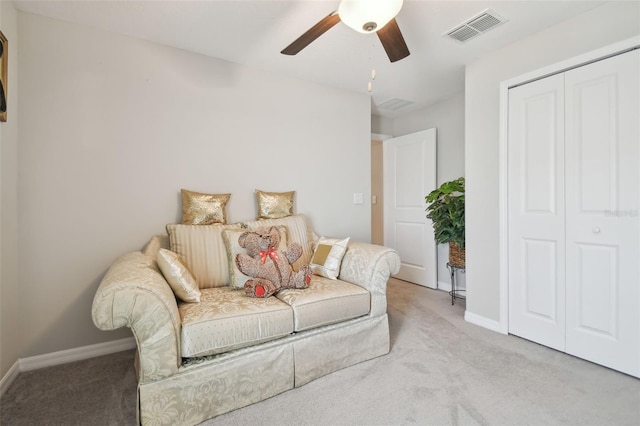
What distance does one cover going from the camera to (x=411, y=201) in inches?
153

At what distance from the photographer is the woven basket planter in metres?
3.04

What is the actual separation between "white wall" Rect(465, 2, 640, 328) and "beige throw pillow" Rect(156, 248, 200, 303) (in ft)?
7.52

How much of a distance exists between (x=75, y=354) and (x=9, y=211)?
103 centimetres

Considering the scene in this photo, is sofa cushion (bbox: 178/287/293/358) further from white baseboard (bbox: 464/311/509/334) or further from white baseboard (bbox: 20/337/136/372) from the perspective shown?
white baseboard (bbox: 464/311/509/334)

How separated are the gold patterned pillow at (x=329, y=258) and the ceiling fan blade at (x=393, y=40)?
133 centimetres

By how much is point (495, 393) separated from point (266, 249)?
156 cm

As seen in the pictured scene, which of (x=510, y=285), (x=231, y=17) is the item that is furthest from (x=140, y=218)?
(x=510, y=285)

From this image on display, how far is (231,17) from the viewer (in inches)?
77.8

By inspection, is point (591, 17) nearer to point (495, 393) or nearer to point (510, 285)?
point (510, 285)

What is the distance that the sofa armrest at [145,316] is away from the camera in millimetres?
1243

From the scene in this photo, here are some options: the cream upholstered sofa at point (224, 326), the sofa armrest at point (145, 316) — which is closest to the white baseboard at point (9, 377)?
the cream upholstered sofa at point (224, 326)

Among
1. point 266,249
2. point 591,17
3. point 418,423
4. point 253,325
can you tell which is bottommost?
point 418,423

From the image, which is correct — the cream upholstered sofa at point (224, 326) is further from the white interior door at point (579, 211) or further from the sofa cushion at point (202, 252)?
the white interior door at point (579, 211)

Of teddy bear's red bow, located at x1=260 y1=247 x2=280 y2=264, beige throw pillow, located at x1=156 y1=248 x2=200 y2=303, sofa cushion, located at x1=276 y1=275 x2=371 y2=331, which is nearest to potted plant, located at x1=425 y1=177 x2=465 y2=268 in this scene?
sofa cushion, located at x1=276 y1=275 x2=371 y2=331
